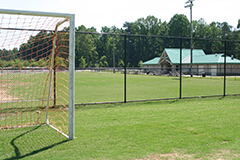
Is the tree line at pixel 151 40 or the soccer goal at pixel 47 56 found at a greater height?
the tree line at pixel 151 40

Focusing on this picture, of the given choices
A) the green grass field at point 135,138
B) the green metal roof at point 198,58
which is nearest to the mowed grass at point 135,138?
the green grass field at point 135,138

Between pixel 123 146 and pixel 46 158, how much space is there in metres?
1.40

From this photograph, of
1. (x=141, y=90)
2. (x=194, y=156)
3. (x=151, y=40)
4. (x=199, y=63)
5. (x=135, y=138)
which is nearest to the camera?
(x=194, y=156)

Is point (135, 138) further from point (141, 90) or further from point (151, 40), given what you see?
point (151, 40)

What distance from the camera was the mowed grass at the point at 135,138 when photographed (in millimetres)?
3969

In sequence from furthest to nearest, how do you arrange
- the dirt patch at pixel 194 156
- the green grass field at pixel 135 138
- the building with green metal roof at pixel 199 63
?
the building with green metal roof at pixel 199 63 < the green grass field at pixel 135 138 < the dirt patch at pixel 194 156

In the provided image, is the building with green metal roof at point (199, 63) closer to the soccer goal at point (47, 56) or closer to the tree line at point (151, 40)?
the tree line at point (151, 40)

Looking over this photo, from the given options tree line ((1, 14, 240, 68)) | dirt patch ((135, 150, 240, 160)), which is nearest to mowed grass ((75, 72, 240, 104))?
dirt patch ((135, 150, 240, 160))

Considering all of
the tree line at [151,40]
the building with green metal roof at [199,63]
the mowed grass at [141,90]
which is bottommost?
the mowed grass at [141,90]

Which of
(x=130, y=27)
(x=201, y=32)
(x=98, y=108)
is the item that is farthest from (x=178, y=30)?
(x=98, y=108)

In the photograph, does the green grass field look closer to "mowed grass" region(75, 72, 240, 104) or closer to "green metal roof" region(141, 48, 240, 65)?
"mowed grass" region(75, 72, 240, 104)

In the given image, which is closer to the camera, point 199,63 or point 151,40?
point 199,63

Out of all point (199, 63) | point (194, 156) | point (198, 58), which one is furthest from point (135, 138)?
point (198, 58)

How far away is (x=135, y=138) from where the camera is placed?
15.8ft
